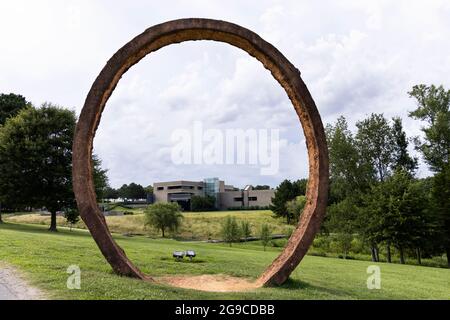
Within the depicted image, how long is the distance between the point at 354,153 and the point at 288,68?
28.2m

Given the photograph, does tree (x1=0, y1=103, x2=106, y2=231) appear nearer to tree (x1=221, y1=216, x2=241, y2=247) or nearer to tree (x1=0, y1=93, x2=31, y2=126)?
tree (x1=0, y1=93, x2=31, y2=126)

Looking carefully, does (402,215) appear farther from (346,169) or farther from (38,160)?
(38,160)

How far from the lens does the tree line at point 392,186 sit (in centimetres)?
3034

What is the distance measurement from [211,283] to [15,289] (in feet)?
16.7

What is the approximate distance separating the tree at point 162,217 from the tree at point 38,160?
12687mm

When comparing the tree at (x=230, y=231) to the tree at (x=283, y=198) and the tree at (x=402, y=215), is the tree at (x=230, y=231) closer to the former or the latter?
the tree at (x=402, y=215)

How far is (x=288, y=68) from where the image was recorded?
11070 millimetres

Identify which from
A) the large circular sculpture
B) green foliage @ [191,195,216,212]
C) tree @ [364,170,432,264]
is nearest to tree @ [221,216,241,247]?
tree @ [364,170,432,264]

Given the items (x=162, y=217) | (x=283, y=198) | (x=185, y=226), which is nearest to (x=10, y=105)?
(x=162, y=217)

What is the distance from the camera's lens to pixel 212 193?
273ft

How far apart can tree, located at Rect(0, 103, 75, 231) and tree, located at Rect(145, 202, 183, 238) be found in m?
12.7
